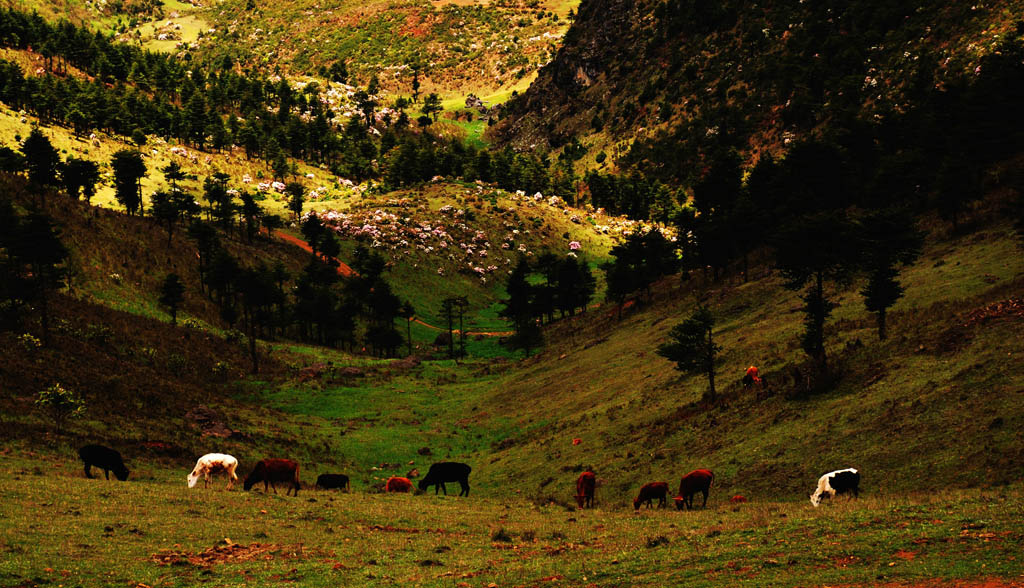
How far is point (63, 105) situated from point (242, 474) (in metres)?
183

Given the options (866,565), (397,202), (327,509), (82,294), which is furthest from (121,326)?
(397,202)

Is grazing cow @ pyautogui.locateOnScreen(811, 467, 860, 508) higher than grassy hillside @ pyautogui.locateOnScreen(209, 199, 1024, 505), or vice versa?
grassy hillside @ pyautogui.locateOnScreen(209, 199, 1024, 505)

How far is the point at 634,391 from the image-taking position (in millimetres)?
57688

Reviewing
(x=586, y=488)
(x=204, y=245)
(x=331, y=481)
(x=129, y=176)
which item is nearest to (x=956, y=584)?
(x=586, y=488)

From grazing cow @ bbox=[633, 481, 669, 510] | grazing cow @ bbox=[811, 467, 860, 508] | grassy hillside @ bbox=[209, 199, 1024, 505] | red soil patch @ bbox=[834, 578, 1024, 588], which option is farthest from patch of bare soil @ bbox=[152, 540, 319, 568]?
grassy hillside @ bbox=[209, 199, 1024, 505]

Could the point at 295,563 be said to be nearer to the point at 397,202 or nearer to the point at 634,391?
the point at 634,391

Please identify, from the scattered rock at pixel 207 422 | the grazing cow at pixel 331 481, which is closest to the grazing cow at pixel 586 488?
the grazing cow at pixel 331 481

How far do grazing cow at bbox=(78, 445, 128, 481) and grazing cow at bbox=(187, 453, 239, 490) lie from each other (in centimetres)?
354

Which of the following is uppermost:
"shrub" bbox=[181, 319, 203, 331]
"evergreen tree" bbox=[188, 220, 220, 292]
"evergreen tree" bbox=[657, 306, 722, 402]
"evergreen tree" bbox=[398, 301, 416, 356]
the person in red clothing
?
"evergreen tree" bbox=[188, 220, 220, 292]

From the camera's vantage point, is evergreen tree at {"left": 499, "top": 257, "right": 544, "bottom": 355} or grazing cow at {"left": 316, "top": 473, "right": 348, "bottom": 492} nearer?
grazing cow at {"left": 316, "top": 473, "right": 348, "bottom": 492}

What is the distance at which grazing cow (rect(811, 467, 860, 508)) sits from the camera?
25.4 m

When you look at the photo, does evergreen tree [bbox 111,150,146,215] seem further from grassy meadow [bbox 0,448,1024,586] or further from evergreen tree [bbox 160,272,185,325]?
grassy meadow [bbox 0,448,1024,586]

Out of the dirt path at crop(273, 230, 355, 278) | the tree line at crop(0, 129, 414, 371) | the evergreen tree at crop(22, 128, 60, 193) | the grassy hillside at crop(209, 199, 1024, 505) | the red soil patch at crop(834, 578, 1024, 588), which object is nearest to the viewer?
the red soil patch at crop(834, 578, 1024, 588)

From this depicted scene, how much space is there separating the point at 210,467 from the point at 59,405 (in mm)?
15485
